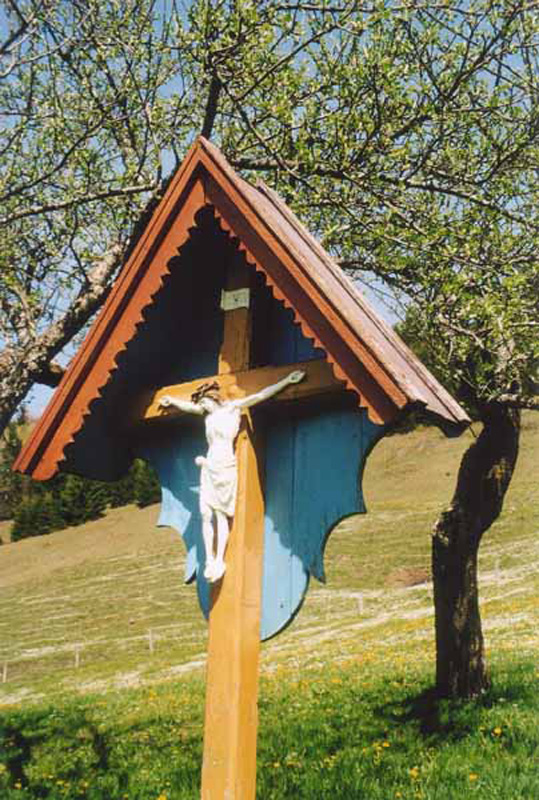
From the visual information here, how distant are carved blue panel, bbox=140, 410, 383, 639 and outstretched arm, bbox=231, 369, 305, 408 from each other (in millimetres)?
187

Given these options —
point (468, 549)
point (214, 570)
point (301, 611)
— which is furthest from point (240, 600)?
point (301, 611)

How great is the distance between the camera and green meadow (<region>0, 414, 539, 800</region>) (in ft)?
23.6

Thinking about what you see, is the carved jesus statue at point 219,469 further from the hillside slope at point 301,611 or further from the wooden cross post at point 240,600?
the hillside slope at point 301,611

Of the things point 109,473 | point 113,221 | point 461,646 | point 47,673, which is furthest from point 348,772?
point 47,673

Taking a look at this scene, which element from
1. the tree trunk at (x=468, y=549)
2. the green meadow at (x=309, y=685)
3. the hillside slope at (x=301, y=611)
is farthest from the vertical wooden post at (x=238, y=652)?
the hillside slope at (x=301, y=611)

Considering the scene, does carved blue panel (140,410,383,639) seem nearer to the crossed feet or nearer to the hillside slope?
the crossed feet

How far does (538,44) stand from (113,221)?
5070 mm

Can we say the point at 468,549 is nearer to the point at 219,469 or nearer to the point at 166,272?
the point at 219,469

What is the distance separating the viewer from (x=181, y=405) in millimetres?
3938

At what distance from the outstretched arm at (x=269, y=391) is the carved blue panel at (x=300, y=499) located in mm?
187

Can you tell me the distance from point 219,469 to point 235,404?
0.34 m

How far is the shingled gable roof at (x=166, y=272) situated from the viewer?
3533 millimetres

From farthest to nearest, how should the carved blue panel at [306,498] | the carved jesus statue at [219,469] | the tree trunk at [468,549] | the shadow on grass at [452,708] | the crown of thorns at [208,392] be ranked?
the tree trunk at [468,549], the shadow on grass at [452,708], the crown of thorns at [208,392], the carved jesus statue at [219,469], the carved blue panel at [306,498]

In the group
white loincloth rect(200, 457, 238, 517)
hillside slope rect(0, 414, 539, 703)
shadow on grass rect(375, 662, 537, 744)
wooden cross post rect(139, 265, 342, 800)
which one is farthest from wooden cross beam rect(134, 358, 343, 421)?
hillside slope rect(0, 414, 539, 703)
